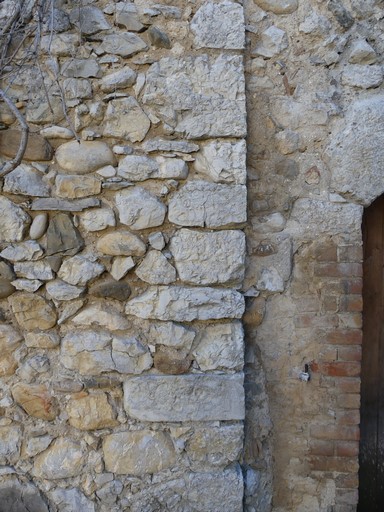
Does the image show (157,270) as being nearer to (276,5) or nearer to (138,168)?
(138,168)

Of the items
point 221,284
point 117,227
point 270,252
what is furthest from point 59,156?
point 270,252

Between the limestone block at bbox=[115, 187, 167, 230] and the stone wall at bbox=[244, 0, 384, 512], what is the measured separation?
0.41 metres

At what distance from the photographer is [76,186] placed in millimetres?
1929

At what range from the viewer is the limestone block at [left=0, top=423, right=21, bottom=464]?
1952mm

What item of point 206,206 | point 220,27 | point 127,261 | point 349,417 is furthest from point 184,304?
point 220,27

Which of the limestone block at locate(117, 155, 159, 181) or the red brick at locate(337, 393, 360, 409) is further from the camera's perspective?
the red brick at locate(337, 393, 360, 409)

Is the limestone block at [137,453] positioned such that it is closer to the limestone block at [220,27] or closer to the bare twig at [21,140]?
the bare twig at [21,140]

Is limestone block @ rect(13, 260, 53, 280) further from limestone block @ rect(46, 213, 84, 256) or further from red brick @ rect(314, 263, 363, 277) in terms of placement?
red brick @ rect(314, 263, 363, 277)

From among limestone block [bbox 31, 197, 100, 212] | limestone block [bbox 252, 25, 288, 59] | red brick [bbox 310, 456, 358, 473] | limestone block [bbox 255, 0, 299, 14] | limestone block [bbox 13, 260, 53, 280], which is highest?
limestone block [bbox 255, 0, 299, 14]

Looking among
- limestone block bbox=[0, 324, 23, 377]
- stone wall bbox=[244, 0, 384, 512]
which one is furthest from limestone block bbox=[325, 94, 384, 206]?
limestone block bbox=[0, 324, 23, 377]

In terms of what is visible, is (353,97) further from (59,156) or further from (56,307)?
(56,307)

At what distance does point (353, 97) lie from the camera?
207 cm

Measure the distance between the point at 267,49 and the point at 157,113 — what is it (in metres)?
0.55

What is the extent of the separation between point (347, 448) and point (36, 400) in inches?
51.7
